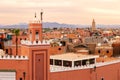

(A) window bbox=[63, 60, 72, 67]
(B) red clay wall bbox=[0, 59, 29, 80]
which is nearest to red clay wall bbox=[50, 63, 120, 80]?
(A) window bbox=[63, 60, 72, 67]

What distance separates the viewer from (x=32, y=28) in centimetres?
2056

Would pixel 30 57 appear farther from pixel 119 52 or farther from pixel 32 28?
pixel 119 52

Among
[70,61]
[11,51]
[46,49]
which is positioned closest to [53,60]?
[70,61]

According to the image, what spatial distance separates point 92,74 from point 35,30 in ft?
23.1

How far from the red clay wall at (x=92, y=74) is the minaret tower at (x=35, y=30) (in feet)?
9.60

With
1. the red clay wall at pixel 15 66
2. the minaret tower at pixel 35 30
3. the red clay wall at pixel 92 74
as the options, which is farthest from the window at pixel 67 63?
the red clay wall at pixel 15 66

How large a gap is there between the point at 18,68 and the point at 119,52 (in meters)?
22.1

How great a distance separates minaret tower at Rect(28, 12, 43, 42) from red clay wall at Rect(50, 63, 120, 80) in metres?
2.93

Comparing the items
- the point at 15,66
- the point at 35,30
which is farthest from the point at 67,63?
the point at 15,66

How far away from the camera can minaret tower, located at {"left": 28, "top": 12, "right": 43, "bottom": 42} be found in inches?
808

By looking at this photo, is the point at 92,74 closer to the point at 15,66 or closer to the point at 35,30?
the point at 35,30

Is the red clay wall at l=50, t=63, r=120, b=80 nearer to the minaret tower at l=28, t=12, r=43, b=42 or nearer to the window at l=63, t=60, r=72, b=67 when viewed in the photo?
the window at l=63, t=60, r=72, b=67

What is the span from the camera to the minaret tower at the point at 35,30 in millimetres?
20531

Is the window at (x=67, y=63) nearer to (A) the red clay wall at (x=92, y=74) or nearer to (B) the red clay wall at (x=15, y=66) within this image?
(A) the red clay wall at (x=92, y=74)
